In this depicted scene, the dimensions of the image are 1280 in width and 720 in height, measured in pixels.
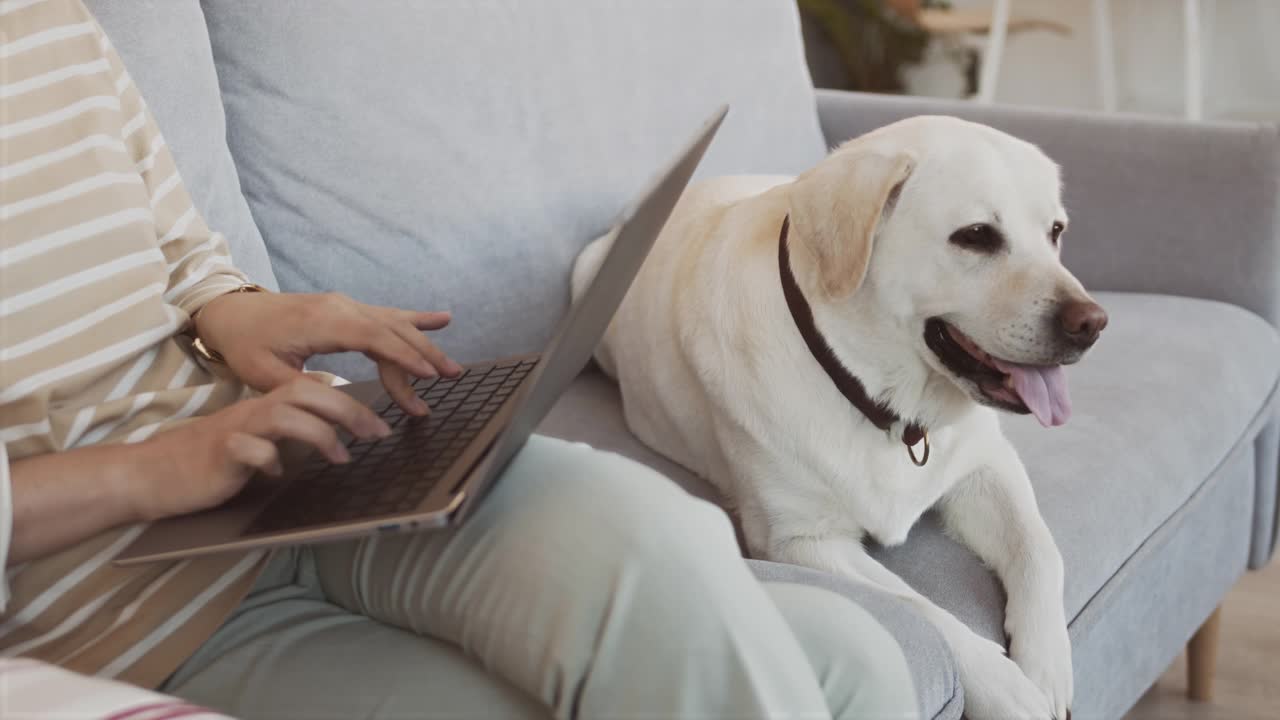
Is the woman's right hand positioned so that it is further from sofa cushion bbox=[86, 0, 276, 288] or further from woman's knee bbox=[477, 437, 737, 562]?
sofa cushion bbox=[86, 0, 276, 288]

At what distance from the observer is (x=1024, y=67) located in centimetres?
473

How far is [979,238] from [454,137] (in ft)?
2.24

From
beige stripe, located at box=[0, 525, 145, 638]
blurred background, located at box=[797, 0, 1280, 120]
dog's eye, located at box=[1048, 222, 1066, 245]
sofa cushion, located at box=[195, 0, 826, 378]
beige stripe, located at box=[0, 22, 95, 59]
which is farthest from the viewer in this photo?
blurred background, located at box=[797, 0, 1280, 120]

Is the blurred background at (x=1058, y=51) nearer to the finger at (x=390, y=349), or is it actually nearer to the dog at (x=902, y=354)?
the dog at (x=902, y=354)

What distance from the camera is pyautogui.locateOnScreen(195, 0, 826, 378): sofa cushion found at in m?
1.42

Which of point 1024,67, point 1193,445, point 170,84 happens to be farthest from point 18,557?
point 1024,67

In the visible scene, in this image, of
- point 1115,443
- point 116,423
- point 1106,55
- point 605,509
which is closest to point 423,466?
point 605,509

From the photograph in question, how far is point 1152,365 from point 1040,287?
58cm

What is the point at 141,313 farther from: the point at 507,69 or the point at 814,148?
the point at 814,148

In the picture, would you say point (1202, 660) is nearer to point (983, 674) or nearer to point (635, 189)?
point (983, 674)

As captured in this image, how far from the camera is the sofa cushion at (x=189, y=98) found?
48.6 inches

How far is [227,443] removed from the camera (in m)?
0.75

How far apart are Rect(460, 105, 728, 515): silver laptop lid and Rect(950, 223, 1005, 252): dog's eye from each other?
17.1 inches

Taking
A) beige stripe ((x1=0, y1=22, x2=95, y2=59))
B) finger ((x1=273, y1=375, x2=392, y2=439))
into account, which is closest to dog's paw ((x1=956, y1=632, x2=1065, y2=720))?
finger ((x1=273, y1=375, x2=392, y2=439))
